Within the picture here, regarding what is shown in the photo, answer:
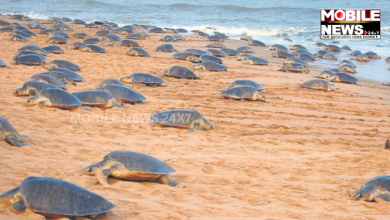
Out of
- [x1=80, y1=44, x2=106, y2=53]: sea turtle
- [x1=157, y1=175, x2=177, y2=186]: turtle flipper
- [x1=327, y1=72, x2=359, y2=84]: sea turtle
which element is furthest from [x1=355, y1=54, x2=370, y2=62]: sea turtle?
[x1=157, y1=175, x2=177, y2=186]: turtle flipper

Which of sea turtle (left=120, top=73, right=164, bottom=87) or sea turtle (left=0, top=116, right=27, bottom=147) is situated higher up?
sea turtle (left=120, top=73, right=164, bottom=87)

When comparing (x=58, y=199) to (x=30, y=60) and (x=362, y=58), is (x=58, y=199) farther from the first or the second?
(x=362, y=58)

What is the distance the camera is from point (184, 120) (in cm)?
689

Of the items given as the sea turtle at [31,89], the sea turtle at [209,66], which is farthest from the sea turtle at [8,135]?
the sea turtle at [209,66]

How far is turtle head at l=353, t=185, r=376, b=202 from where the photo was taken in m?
4.70

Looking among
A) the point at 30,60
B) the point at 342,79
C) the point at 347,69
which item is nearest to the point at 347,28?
the point at 347,69

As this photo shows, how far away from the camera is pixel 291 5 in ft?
125

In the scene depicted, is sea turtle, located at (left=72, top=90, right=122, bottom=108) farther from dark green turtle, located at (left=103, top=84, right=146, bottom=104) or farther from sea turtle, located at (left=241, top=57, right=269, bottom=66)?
sea turtle, located at (left=241, top=57, right=269, bottom=66)

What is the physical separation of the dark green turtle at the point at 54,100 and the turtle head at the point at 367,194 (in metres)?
4.30

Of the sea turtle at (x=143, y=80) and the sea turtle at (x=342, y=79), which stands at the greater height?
the sea turtle at (x=143, y=80)

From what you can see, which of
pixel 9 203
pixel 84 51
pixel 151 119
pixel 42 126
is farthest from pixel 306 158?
pixel 84 51

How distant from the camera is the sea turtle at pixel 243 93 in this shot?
357 inches

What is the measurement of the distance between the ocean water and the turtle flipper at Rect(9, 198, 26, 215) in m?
15.2

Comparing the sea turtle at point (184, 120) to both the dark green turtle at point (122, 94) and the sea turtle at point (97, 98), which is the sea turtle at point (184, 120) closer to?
the sea turtle at point (97, 98)
